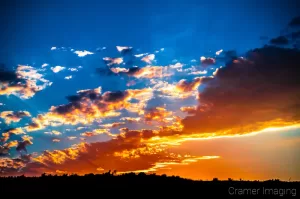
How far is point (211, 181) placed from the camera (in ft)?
86.0

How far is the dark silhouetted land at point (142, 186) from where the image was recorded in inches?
837

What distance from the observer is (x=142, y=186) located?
22766 mm

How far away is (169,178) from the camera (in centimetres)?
2652

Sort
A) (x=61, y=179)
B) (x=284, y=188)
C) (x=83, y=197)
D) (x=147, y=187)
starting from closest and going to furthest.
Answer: (x=83, y=197) → (x=147, y=187) → (x=284, y=188) → (x=61, y=179)

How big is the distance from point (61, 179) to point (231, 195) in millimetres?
14507

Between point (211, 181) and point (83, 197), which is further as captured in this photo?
point (211, 181)

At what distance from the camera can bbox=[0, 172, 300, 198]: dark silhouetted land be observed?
21266mm

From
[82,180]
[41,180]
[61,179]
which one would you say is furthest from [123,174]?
[41,180]

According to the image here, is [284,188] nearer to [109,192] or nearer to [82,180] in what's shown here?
[109,192]

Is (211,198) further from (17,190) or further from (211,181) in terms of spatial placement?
(17,190)

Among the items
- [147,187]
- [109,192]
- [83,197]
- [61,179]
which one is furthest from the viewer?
[61,179]

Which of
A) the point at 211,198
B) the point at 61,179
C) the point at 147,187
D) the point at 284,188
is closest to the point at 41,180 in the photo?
the point at 61,179

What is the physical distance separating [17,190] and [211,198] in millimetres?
14219

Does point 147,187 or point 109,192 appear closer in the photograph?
point 109,192
